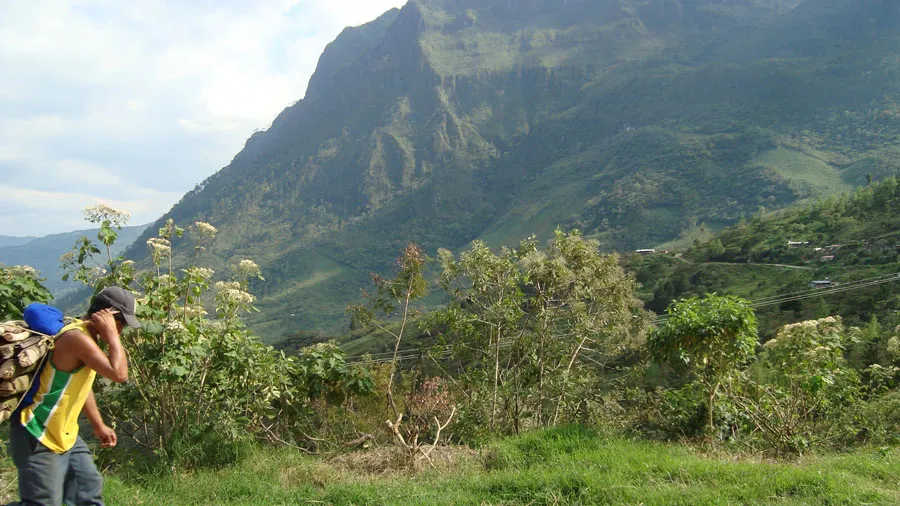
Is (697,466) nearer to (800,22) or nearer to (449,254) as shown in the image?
(449,254)

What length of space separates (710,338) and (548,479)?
7.83 ft

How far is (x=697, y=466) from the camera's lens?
177 inches

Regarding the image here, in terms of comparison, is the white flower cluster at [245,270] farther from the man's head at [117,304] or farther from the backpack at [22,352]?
the backpack at [22,352]

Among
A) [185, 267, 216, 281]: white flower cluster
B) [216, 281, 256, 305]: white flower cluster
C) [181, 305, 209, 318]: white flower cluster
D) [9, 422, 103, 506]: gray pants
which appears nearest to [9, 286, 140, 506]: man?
[9, 422, 103, 506]: gray pants

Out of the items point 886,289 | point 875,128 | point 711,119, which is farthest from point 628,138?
point 886,289

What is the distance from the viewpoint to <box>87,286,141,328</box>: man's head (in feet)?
11.5

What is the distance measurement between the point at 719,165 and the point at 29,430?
536ft

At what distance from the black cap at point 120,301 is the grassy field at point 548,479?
1696mm

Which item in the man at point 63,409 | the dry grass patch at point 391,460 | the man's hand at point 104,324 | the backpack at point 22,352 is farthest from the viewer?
the dry grass patch at point 391,460

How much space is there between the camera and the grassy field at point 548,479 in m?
4.02

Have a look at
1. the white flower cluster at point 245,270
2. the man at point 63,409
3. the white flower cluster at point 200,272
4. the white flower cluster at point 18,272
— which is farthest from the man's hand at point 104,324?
the white flower cluster at point 18,272

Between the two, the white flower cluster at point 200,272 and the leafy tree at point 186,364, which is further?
the white flower cluster at point 200,272

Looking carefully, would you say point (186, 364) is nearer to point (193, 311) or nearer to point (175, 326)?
point (175, 326)

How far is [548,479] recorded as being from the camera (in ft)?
14.0
